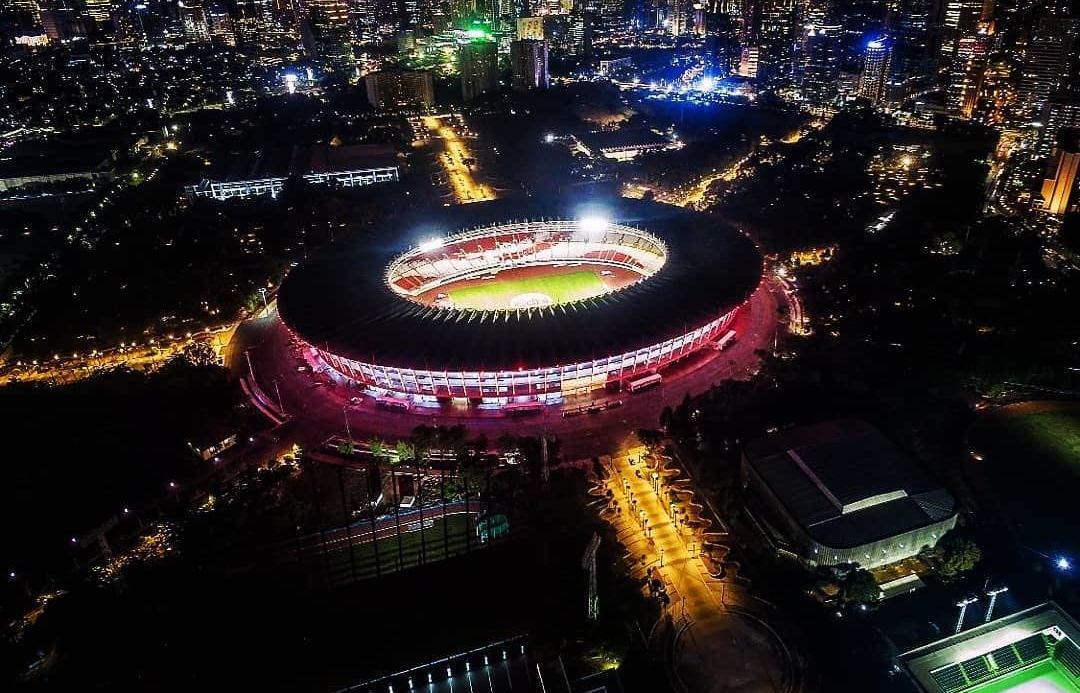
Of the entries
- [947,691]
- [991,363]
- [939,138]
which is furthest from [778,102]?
[947,691]

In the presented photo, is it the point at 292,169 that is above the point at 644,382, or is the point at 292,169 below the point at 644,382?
above

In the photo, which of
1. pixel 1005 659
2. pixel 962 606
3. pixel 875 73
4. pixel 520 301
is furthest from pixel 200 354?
pixel 875 73

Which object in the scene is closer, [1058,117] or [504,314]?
[504,314]

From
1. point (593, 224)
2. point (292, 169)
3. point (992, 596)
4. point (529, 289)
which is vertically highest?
point (593, 224)

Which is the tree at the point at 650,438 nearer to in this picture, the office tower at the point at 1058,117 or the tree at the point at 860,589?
the tree at the point at 860,589

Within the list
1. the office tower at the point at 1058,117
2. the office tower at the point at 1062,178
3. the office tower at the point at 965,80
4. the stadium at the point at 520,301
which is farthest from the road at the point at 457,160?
the office tower at the point at 965,80

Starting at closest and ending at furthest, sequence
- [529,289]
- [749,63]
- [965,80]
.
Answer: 1. [529,289]
2. [965,80]
3. [749,63]

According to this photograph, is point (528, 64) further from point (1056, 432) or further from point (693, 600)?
point (693, 600)
